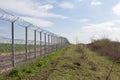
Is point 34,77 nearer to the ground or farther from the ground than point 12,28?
nearer to the ground

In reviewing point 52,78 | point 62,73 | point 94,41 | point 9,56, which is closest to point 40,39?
point 9,56

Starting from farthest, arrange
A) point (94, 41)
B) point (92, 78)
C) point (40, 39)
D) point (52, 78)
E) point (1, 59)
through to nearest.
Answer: point (94, 41) < point (40, 39) < point (1, 59) < point (92, 78) < point (52, 78)

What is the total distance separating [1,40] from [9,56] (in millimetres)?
2493

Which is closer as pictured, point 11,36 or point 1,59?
point 11,36

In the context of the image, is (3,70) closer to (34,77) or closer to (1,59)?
(34,77)

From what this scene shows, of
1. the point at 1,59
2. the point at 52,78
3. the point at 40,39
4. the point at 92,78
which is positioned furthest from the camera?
the point at 40,39

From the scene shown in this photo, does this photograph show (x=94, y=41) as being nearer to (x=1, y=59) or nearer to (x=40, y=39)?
(x=40, y=39)

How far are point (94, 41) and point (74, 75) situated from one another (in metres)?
40.7

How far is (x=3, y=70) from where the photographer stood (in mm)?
11836

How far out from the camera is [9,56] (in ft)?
46.8

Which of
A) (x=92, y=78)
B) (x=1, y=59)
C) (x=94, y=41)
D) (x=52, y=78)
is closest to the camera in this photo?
(x=52, y=78)

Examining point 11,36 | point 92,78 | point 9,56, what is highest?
point 11,36

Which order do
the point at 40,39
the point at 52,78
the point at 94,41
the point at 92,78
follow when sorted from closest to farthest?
the point at 52,78 → the point at 92,78 → the point at 40,39 → the point at 94,41

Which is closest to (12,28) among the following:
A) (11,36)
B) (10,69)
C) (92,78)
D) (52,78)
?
(11,36)
